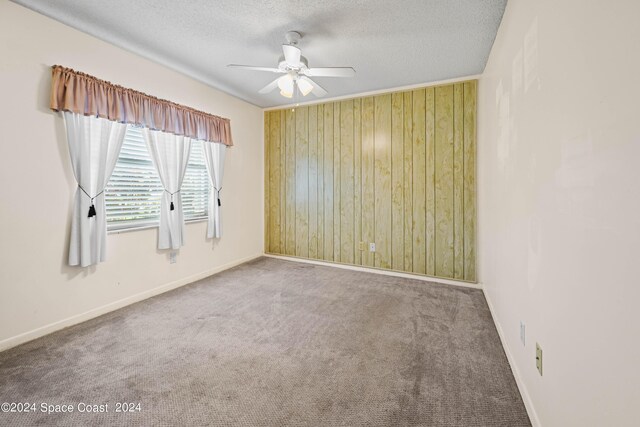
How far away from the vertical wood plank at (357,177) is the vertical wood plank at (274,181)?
1.40 m

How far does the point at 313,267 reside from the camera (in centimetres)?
434

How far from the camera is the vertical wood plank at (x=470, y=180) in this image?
3.47 m

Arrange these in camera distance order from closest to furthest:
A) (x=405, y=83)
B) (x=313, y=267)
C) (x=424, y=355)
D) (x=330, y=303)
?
(x=424, y=355), (x=330, y=303), (x=405, y=83), (x=313, y=267)

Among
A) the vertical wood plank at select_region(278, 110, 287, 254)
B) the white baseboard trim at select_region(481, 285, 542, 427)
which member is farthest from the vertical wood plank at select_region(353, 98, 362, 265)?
the white baseboard trim at select_region(481, 285, 542, 427)

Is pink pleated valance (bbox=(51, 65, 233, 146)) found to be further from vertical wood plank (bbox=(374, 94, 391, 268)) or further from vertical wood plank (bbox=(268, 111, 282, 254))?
vertical wood plank (bbox=(374, 94, 391, 268))

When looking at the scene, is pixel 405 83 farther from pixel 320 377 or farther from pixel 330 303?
pixel 320 377

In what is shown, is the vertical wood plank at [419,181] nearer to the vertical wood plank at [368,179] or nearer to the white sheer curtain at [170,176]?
the vertical wood plank at [368,179]

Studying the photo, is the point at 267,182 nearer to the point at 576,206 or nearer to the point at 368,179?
the point at 368,179

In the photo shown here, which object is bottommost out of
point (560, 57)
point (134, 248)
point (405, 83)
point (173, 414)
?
point (173, 414)

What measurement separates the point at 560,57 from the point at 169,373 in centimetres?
271

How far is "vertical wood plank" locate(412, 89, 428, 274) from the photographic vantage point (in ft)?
12.3

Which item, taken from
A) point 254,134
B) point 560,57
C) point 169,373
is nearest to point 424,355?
point 169,373

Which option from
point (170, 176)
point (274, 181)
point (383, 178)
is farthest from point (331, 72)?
point (274, 181)

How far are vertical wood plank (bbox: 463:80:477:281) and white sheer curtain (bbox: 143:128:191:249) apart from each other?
11.5 feet
